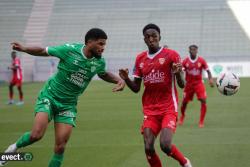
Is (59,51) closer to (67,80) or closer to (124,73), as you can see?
(67,80)

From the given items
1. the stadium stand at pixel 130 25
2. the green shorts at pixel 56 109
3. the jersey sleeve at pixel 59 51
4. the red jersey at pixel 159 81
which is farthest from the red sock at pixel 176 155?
the stadium stand at pixel 130 25

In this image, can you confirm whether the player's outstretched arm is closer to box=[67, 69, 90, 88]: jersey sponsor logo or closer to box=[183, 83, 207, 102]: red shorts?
box=[67, 69, 90, 88]: jersey sponsor logo

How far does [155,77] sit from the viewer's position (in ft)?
28.4

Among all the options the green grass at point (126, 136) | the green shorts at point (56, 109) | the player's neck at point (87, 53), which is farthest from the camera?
the green grass at point (126, 136)

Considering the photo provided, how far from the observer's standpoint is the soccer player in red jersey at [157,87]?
8.52 meters

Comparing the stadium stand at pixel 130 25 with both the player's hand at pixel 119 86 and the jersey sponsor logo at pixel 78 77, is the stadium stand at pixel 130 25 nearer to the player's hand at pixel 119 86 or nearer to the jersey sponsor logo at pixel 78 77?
the player's hand at pixel 119 86

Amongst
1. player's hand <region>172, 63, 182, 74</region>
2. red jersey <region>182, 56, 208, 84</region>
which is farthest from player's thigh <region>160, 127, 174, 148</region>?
red jersey <region>182, 56, 208, 84</region>

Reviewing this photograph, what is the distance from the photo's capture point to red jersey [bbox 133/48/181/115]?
8672 mm

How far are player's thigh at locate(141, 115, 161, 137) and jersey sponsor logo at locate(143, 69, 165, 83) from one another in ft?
1.85

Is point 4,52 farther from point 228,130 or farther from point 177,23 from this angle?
point 228,130

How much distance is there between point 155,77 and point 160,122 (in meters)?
Result: 0.72

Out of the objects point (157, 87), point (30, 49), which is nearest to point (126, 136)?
point (157, 87)

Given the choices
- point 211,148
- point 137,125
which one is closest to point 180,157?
point 211,148

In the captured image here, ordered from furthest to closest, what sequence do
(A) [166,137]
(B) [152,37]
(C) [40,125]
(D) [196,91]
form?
(D) [196,91]
(B) [152,37]
(A) [166,137]
(C) [40,125]
